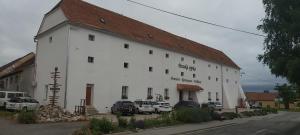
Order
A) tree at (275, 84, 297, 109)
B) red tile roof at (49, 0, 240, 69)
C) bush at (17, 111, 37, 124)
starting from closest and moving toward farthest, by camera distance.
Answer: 1. bush at (17, 111, 37, 124)
2. red tile roof at (49, 0, 240, 69)
3. tree at (275, 84, 297, 109)

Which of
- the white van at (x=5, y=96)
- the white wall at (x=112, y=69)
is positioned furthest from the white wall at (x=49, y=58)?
the white van at (x=5, y=96)

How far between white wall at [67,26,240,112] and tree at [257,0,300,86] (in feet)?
56.1

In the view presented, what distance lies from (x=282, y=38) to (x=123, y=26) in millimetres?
22827

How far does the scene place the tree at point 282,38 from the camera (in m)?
17.1

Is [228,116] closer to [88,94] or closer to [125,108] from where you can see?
[125,108]

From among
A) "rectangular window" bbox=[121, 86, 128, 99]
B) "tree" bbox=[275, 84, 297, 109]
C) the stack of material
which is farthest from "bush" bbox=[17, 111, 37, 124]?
"tree" bbox=[275, 84, 297, 109]

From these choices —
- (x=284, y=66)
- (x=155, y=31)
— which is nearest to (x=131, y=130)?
(x=284, y=66)

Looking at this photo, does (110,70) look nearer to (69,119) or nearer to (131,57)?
(131,57)

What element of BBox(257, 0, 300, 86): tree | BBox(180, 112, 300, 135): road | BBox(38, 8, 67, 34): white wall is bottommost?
BBox(180, 112, 300, 135): road

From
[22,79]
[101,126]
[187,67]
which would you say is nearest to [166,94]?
[187,67]

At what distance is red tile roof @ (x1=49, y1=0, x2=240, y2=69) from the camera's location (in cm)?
3338

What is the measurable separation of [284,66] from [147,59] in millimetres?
22814

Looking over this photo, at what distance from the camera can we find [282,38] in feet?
61.0

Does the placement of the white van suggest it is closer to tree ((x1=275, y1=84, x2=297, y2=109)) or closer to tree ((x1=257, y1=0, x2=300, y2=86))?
tree ((x1=257, y1=0, x2=300, y2=86))
